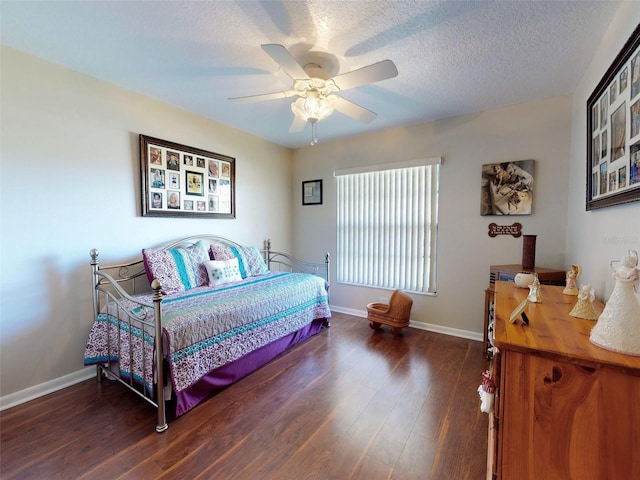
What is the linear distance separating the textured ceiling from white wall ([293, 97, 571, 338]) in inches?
13.3

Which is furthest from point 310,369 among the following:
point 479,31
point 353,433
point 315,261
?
point 479,31

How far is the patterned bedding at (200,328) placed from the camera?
179 centimetres

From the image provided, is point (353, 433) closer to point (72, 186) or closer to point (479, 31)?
point (479, 31)

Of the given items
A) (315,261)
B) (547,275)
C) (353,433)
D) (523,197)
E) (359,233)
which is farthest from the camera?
(315,261)

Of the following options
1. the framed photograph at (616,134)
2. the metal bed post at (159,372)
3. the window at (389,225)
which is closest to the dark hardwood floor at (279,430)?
the metal bed post at (159,372)

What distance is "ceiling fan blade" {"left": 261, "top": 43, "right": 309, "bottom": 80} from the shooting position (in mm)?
1449

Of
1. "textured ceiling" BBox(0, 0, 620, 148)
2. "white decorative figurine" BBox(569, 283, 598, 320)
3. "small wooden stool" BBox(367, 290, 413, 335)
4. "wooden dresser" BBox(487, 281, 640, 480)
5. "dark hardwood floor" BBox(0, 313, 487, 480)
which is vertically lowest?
"dark hardwood floor" BBox(0, 313, 487, 480)

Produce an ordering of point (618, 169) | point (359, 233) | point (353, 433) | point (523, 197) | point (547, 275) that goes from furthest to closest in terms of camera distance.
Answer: point (359, 233) → point (523, 197) → point (547, 275) → point (353, 433) → point (618, 169)

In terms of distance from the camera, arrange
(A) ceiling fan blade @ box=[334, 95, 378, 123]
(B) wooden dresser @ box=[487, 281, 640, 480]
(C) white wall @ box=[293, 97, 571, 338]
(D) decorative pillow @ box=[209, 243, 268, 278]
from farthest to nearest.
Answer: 1. (D) decorative pillow @ box=[209, 243, 268, 278]
2. (C) white wall @ box=[293, 97, 571, 338]
3. (A) ceiling fan blade @ box=[334, 95, 378, 123]
4. (B) wooden dresser @ box=[487, 281, 640, 480]

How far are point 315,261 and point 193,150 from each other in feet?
7.25

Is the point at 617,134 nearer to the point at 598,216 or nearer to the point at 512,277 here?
the point at 598,216

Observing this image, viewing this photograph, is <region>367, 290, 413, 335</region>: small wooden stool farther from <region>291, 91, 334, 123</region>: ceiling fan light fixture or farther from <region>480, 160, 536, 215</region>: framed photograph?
<region>291, 91, 334, 123</region>: ceiling fan light fixture

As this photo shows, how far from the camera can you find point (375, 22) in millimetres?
1631

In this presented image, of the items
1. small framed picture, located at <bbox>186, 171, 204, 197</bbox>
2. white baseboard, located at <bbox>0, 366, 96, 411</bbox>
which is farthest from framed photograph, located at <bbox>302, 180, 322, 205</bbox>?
white baseboard, located at <bbox>0, 366, 96, 411</bbox>
